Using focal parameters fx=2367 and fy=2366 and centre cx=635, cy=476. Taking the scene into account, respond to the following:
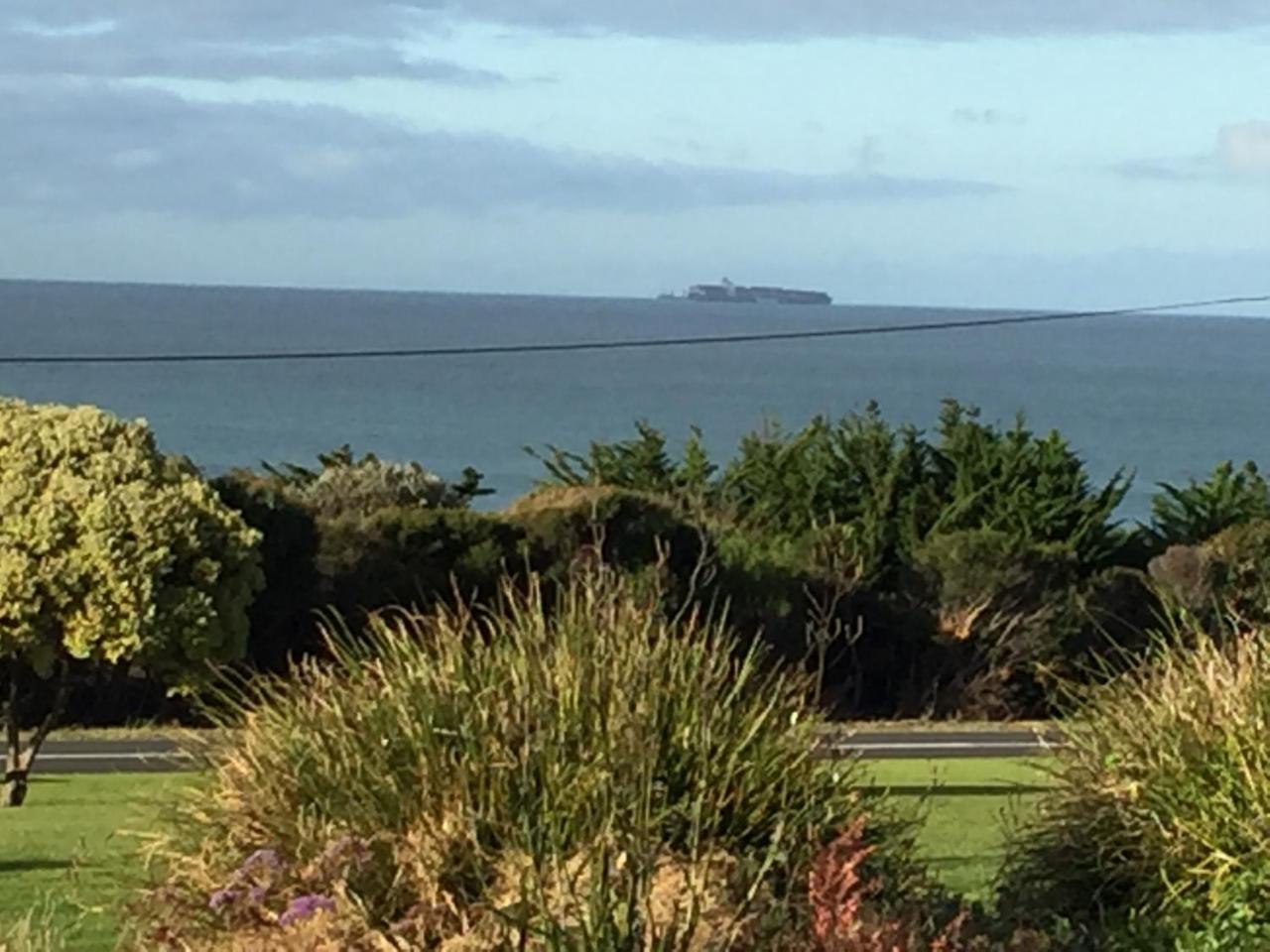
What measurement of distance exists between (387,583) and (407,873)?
58.8 feet

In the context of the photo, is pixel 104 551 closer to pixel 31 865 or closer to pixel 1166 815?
pixel 31 865

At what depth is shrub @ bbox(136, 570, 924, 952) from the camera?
6.78 m

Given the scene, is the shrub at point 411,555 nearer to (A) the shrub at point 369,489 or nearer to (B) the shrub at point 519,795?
(A) the shrub at point 369,489

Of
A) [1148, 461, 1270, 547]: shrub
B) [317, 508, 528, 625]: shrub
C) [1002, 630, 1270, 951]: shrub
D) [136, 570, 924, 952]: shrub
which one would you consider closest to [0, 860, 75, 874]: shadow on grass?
[136, 570, 924, 952]: shrub

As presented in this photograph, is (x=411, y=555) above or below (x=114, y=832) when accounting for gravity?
below

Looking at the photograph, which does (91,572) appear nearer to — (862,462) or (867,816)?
(867,816)

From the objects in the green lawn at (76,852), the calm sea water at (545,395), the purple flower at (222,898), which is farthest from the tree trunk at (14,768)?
the calm sea water at (545,395)

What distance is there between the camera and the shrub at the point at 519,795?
6.78 m

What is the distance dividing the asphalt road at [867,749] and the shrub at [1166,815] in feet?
32.3

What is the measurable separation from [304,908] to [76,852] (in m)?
3.78

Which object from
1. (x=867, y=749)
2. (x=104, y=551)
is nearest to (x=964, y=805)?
(x=867, y=749)

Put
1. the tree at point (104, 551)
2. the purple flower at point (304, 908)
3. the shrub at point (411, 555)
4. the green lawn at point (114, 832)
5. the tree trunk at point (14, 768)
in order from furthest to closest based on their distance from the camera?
1. the shrub at point (411, 555)
2. the tree trunk at point (14, 768)
3. the tree at point (104, 551)
4. the green lawn at point (114, 832)
5. the purple flower at point (304, 908)

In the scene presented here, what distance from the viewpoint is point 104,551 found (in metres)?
13.8

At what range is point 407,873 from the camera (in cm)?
702
